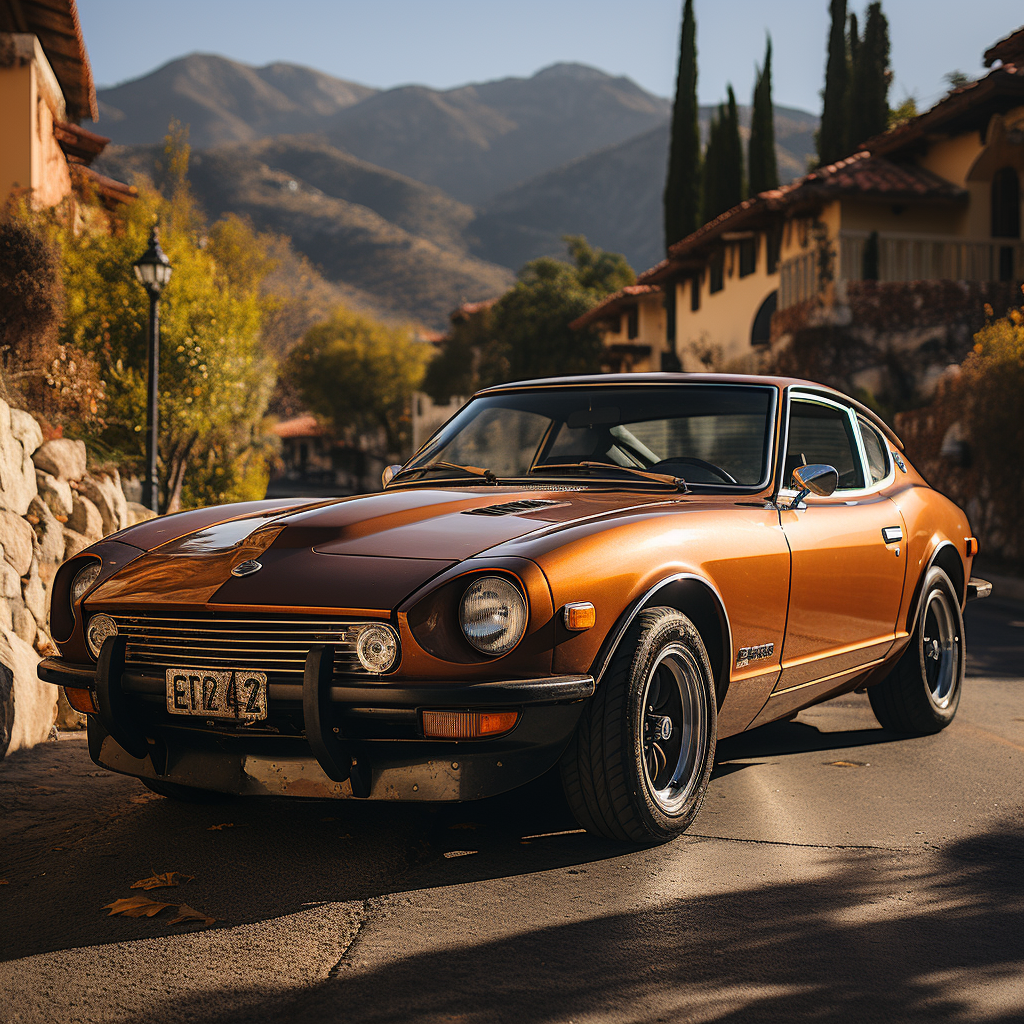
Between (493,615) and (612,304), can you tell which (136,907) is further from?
(612,304)

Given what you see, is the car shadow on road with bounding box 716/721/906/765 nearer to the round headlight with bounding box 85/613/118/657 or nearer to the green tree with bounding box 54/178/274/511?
the round headlight with bounding box 85/613/118/657

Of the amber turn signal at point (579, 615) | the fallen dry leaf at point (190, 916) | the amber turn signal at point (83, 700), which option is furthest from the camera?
the amber turn signal at point (83, 700)

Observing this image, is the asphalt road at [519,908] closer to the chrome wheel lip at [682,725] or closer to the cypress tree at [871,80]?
the chrome wheel lip at [682,725]

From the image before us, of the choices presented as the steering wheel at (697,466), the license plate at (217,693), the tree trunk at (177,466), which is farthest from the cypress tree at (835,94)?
the license plate at (217,693)

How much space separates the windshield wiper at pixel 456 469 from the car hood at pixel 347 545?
0.35 m

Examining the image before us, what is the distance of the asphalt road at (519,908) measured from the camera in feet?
8.92

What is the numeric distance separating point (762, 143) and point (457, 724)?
1290 inches

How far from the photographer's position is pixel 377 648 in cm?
339

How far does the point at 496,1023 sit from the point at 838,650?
274 cm

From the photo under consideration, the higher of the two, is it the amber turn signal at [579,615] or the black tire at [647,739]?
the amber turn signal at [579,615]

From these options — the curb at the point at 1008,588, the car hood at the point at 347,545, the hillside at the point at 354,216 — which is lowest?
the curb at the point at 1008,588

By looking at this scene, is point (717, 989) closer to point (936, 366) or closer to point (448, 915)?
point (448, 915)

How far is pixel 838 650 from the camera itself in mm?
4867

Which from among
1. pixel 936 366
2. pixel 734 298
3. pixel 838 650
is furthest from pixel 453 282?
pixel 838 650
